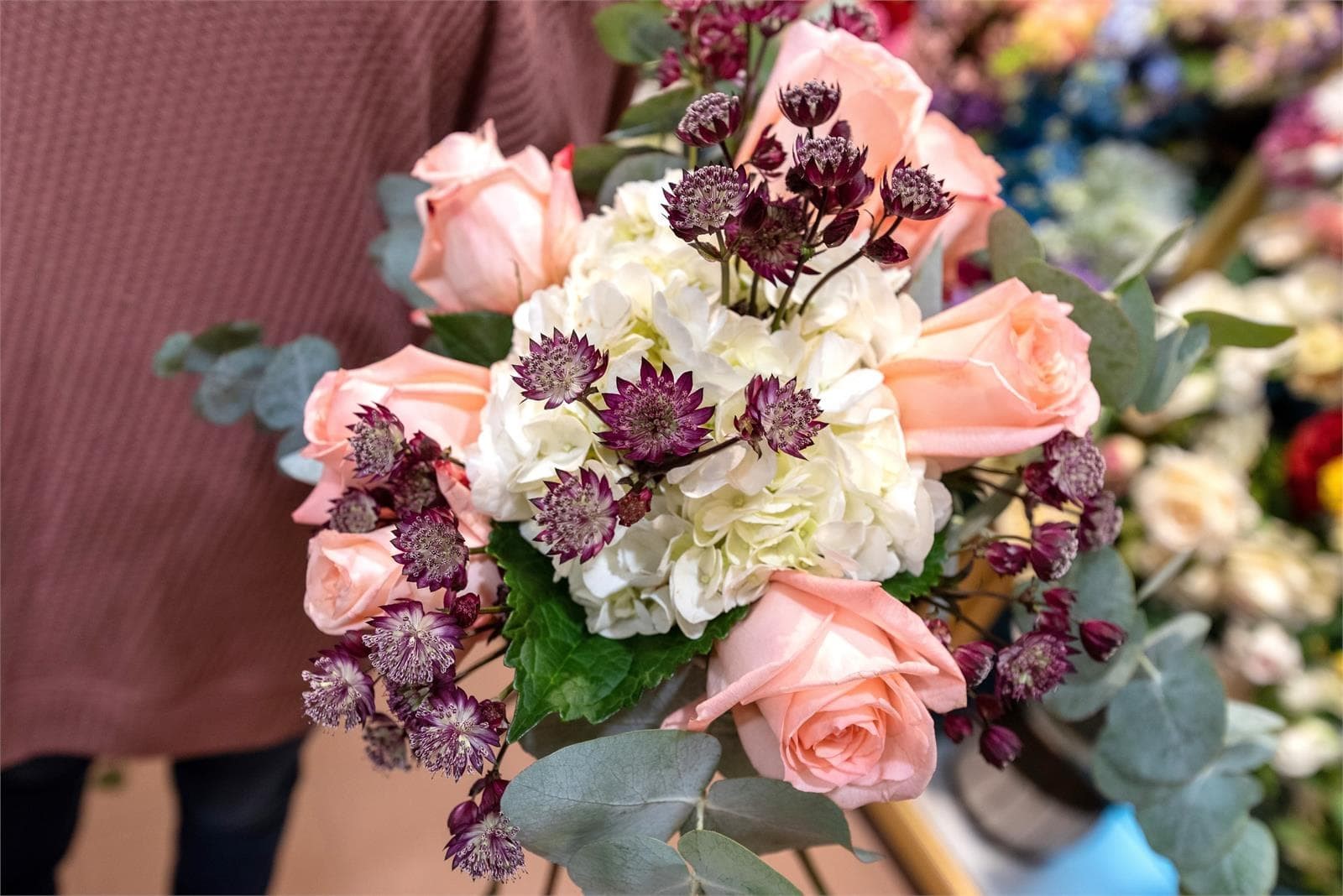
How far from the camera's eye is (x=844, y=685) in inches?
12.2

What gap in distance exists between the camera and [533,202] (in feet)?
1.32

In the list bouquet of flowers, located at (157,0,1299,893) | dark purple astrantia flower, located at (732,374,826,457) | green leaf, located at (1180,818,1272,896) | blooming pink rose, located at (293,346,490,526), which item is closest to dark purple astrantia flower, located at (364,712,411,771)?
bouquet of flowers, located at (157,0,1299,893)

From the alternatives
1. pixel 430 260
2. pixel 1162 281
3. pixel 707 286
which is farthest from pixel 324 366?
pixel 1162 281

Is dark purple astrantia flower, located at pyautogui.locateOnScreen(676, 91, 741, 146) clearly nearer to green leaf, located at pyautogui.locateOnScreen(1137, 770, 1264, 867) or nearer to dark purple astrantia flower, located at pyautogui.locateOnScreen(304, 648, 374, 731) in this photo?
dark purple astrantia flower, located at pyautogui.locateOnScreen(304, 648, 374, 731)

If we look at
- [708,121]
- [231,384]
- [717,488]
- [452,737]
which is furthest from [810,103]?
[231,384]

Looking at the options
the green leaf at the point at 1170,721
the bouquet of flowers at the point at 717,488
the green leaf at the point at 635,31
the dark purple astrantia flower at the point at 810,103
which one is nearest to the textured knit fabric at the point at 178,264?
the green leaf at the point at 635,31

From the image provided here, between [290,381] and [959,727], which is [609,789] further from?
[290,381]

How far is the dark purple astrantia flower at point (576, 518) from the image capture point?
0.29 metres

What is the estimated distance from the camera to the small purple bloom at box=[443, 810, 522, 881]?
1.04 feet

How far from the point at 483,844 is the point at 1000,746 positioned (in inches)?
8.4

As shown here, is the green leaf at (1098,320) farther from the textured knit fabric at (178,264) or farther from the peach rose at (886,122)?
the textured knit fabric at (178,264)

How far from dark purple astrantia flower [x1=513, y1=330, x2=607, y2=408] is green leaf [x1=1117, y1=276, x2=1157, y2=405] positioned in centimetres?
27

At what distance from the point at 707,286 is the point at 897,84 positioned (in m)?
0.12

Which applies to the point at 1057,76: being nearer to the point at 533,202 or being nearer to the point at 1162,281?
the point at 1162,281
